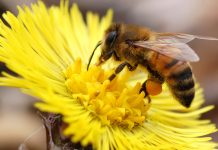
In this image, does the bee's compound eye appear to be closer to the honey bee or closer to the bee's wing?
the honey bee

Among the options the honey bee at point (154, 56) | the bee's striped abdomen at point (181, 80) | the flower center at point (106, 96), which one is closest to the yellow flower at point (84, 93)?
the flower center at point (106, 96)

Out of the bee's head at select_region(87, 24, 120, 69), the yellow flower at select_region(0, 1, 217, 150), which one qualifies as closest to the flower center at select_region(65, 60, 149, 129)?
the yellow flower at select_region(0, 1, 217, 150)

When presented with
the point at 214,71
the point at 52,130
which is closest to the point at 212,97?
the point at 214,71

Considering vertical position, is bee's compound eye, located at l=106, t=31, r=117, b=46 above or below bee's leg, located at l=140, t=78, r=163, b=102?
above

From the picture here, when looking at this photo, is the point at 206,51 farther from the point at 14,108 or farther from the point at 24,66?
the point at 24,66

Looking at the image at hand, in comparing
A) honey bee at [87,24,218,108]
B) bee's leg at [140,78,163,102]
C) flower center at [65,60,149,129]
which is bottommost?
flower center at [65,60,149,129]

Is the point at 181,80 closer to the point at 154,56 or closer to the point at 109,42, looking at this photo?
the point at 154,56

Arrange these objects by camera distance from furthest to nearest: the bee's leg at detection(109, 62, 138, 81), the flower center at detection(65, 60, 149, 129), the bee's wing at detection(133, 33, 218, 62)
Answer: the bee's leg at detection(109, 62, 138, 81), the flower center at detection(65, 60, 149, 129), the bee's wing at detection(133, 33, 218, 62)

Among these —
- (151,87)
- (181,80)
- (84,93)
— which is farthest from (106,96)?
(181,80)
